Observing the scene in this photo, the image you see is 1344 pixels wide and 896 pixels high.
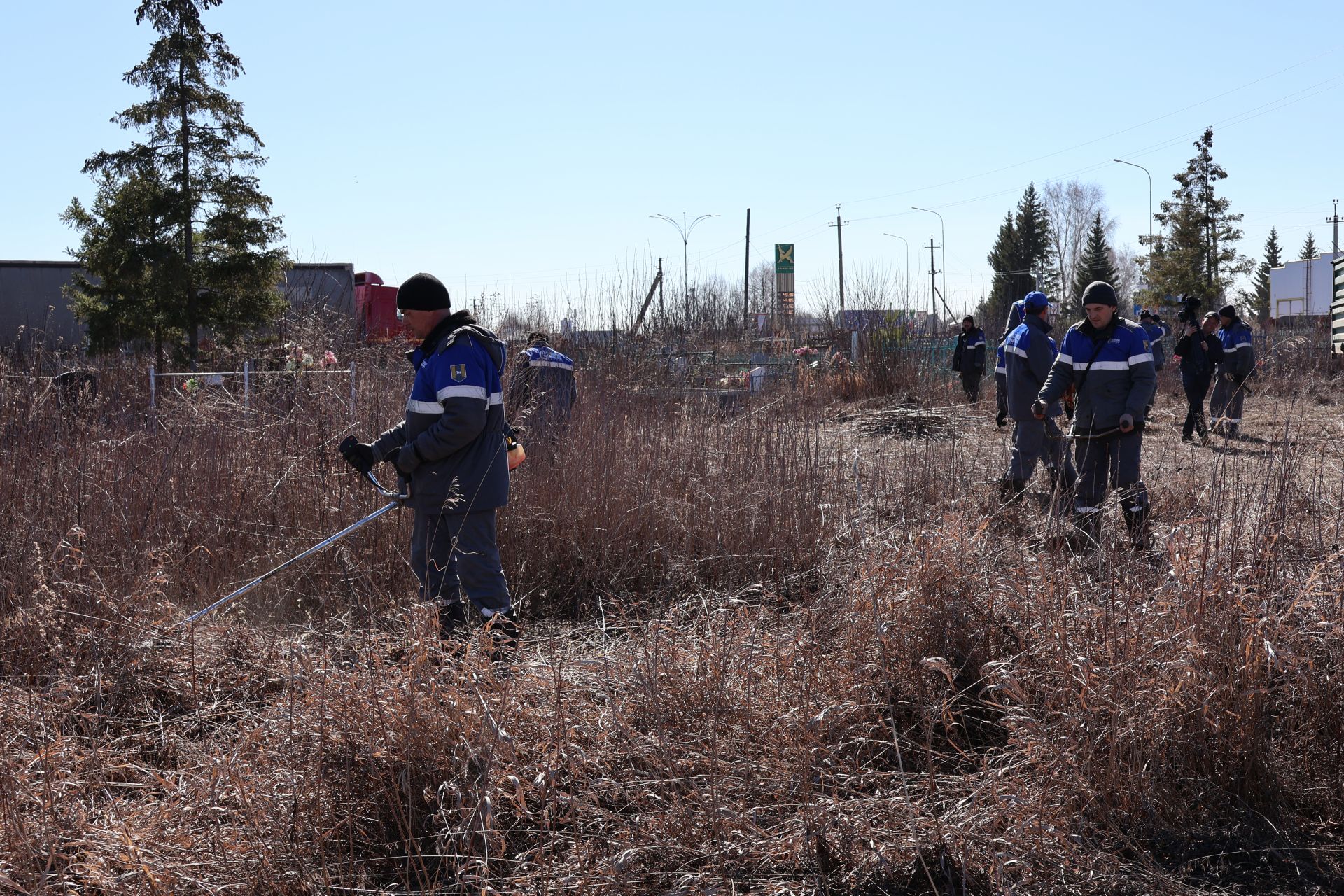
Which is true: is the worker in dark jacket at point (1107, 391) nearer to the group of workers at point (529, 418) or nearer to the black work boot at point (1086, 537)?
the group of workers at point (529, 418)

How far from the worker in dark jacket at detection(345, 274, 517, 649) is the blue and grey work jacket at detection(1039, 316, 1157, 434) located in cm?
389

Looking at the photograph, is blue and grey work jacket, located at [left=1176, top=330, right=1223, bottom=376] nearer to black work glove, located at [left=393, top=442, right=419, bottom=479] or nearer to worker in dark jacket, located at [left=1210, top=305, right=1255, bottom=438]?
worker in dark jacket, located at [left=1210, top=305, right=1255, bottom=438]

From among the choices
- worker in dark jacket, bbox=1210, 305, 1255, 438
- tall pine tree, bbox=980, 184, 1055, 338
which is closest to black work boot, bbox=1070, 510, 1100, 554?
worker in dark jacket, bbox=1210, 305, 1255, 438

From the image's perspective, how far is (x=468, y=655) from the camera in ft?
11.0

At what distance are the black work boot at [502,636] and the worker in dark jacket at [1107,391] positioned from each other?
11.6ft

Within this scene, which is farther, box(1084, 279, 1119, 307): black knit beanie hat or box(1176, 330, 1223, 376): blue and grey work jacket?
box(1176, 330, 1223, 376): blue and grey work jacket

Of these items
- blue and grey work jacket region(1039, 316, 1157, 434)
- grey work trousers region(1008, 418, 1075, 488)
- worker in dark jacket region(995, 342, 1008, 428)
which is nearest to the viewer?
blue and grey work jacket region(1039, 316, 1157, 434)

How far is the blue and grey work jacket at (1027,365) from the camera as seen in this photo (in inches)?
329

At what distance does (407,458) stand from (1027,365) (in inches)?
216

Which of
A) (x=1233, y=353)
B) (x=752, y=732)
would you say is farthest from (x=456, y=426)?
(x=1233, y=353)

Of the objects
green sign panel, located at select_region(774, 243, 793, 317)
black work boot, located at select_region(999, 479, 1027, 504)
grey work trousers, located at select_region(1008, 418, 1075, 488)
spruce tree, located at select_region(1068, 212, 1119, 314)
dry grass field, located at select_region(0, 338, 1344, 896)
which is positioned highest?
spruce tree, located at select_region(1068, 212, 1119, 314)

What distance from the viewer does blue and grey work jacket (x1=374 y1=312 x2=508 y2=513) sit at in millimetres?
4426

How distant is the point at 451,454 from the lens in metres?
4.53

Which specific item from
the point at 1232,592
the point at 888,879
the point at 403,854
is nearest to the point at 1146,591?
the point at 1232,592
